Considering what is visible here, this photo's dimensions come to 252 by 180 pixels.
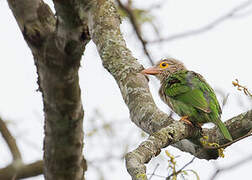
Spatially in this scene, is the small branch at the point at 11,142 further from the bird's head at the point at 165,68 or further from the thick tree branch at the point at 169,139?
the bird's head at the point at 165,68

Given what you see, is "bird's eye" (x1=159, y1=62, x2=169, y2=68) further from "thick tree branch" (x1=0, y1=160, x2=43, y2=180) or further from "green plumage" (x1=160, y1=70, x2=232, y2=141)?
"thick tree branch" (x1=0, y1=160, x2=43, y2=180)

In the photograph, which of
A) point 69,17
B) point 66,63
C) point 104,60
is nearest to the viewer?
point 69,17

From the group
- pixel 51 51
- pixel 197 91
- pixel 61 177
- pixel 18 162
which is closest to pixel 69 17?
pixel 51 51

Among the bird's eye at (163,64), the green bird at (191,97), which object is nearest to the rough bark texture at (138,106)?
the green bird at (191,97)

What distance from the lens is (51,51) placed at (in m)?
1.84

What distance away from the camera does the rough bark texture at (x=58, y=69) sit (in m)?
1.81

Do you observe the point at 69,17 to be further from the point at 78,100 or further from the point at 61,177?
the point at 61,177

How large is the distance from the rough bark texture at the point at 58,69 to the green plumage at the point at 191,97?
7.55ft

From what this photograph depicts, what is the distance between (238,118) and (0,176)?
1958 mm

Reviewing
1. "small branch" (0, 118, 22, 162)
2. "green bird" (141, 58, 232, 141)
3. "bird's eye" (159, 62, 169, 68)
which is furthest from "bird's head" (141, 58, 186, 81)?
"small branch" (0, 118, 22, 162)

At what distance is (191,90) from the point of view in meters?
4.76

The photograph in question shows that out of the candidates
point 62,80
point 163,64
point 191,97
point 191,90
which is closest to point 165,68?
point 163,64

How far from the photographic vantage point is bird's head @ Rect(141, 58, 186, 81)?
223 inches

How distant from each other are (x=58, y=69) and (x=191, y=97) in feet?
9.66
